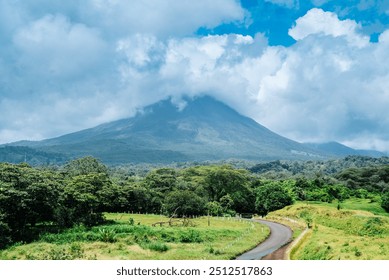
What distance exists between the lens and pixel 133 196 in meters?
52.5

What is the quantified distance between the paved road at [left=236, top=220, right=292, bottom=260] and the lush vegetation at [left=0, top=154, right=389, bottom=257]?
2760mm

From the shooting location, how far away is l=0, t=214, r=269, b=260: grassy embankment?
22.4 meters

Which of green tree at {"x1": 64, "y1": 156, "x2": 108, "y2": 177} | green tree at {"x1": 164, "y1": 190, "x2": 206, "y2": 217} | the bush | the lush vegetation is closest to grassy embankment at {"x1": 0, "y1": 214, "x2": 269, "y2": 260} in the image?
the bush

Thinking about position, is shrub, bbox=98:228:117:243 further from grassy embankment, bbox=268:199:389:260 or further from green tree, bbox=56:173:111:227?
grassy embankment, bbox=268:199:389:260

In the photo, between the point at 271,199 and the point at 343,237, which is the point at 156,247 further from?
the point at 271,199

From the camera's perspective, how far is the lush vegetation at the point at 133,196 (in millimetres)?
28219

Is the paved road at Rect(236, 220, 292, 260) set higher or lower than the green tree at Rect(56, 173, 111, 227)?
lower

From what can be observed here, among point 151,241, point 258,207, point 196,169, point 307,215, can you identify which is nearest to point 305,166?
point 196,169

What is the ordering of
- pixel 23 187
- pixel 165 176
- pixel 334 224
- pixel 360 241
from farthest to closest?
pixel 165 176 < pixel 334 224 < pixel 23 187 < pixel 360 241

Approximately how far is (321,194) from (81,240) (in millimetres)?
38710

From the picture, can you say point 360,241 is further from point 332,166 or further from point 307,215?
point 332,166

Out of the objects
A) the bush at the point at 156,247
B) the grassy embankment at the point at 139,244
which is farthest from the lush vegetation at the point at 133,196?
the bush at the point at 156,247

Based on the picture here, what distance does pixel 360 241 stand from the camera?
2038 centimetres

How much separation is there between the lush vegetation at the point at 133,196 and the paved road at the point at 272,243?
2760 millimetres
